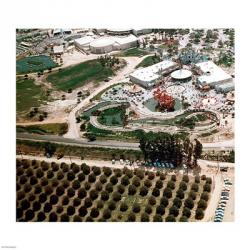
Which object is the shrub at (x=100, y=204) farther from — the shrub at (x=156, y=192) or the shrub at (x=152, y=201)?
the shrub at (x=156, y=192)

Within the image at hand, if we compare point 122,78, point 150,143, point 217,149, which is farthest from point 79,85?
point 217,149

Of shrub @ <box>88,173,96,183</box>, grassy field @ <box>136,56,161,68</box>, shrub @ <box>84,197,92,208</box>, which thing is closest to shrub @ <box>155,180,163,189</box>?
shrub @ <box>88,173,96,183</box>

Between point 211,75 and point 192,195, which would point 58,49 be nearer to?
point 211,75

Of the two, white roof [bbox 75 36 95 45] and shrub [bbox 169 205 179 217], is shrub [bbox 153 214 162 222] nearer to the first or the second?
shrub [bbox 169 205 179 217]

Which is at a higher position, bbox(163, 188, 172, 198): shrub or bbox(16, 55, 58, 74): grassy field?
bbox(16, 55, 58, 74): grassy field

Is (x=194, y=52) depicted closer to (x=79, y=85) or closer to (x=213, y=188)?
(x=79, y=85)

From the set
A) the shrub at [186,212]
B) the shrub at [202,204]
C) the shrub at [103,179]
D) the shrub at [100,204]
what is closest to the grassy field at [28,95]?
the shrub at [103,179]
